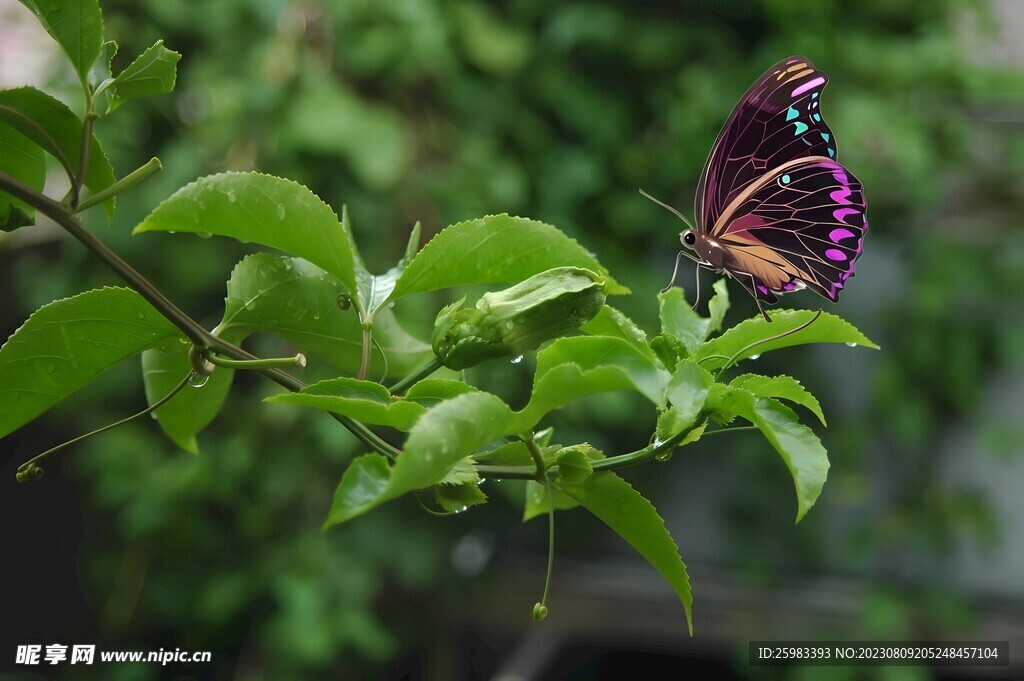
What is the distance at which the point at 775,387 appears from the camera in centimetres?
31

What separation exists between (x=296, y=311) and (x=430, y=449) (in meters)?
0.16

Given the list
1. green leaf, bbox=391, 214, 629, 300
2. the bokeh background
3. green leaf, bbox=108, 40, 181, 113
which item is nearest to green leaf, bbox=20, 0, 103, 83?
green leaf, bbox=108, 40, 181, 113

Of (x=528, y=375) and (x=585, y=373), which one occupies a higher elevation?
(x=585, y=373)

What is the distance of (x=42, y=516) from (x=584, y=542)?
742 mm

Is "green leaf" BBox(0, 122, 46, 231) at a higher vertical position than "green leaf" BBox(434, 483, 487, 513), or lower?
higher

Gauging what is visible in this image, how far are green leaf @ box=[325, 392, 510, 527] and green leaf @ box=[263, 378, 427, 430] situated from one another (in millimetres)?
22

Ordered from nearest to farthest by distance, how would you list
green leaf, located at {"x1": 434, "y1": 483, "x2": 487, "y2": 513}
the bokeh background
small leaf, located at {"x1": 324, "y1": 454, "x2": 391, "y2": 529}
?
small leaf, located at {"x1": 324, "y1": 454, "x2": 391, "y2": 529} < green leaf, located at {"x1": 434, "y1": 483, "x2": 487, "y2": 513} < the bokeh background

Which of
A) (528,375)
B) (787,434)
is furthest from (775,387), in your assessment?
(528,375)

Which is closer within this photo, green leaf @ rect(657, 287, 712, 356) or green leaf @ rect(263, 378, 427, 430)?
green leaf @ rect(263, 378, 427, 430)

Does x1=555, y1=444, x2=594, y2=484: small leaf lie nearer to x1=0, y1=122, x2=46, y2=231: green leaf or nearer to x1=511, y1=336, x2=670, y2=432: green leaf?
x1=511, y1=336, x2=670, y2=432: green leaf

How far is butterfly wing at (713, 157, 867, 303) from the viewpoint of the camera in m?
0.36

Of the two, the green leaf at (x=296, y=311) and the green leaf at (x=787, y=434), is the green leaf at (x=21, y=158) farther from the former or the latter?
the green leaf at (x=787, y=434)

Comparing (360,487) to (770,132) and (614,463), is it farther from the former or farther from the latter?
(770,132)

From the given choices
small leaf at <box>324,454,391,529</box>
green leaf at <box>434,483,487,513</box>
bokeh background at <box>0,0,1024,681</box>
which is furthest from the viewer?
bokeh background at <box>0,0,1024,681</box>
